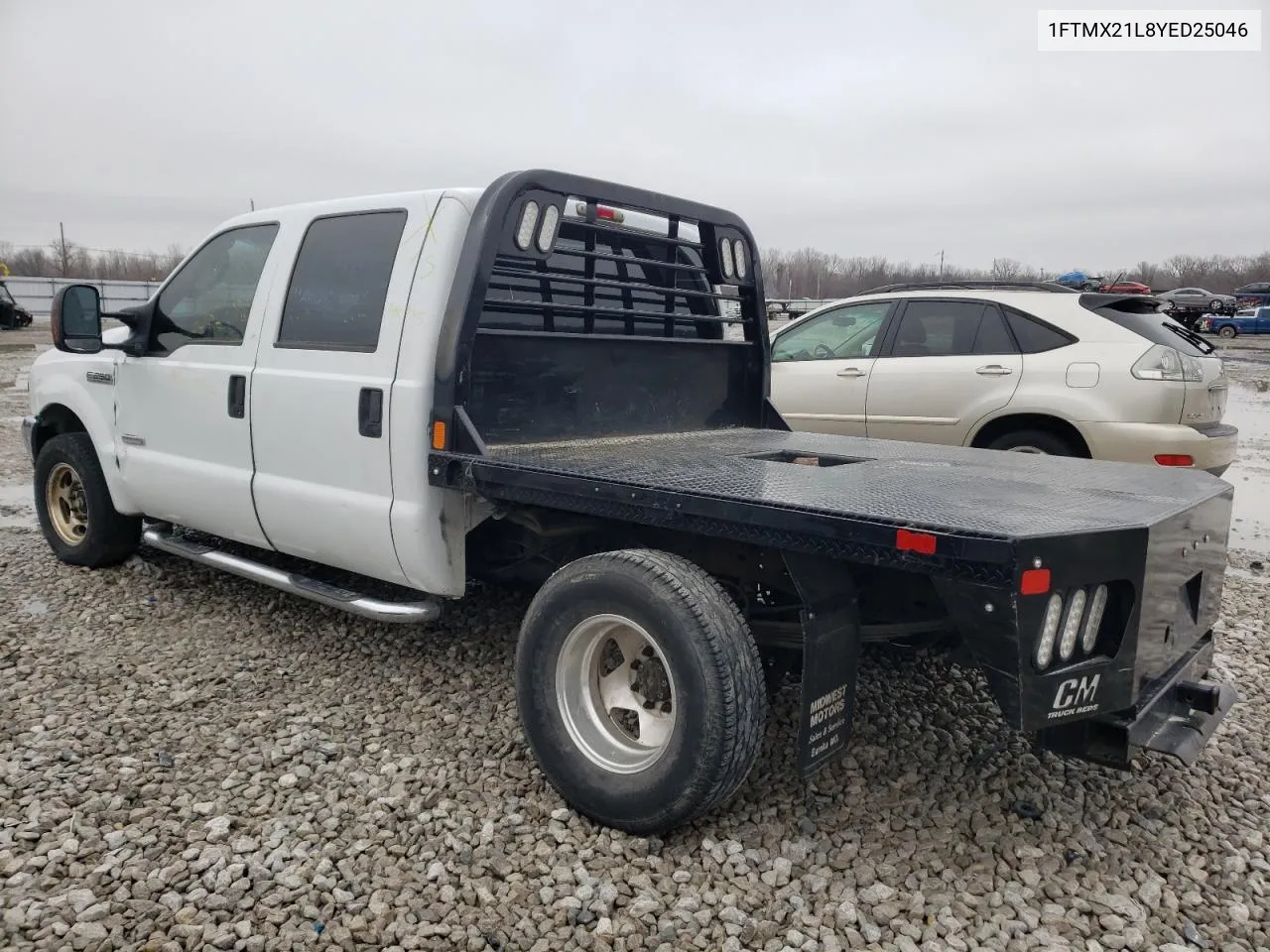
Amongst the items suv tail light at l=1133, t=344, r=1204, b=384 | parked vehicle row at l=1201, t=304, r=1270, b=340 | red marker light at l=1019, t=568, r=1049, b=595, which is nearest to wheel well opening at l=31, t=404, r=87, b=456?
red marker light at l=1019, t=568, r=1049, b=595

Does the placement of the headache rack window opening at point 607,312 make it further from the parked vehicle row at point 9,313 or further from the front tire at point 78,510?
the parked vehicle row at point 9,313

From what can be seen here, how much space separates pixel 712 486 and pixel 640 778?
888mm

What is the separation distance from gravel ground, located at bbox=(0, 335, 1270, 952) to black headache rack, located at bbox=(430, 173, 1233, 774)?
1.34ft

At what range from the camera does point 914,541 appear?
234 centimetres

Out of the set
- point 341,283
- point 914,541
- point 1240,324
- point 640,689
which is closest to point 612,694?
point 640,689

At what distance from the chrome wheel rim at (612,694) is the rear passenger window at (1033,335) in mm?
4611

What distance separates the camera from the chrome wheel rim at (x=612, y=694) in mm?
3010

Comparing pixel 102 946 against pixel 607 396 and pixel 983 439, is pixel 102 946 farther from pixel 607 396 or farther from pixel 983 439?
pixel 983 439

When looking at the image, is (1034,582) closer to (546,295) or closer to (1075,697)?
(1075,697)

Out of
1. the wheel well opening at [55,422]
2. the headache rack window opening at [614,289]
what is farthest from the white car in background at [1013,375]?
the wheel well opening at [55,422]

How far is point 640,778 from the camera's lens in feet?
9.39

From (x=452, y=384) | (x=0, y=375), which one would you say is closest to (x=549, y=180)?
(x=452, y=384)

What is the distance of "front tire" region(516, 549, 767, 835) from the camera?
270cm

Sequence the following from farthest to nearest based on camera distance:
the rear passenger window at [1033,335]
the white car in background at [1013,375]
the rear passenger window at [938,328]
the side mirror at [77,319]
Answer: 1. the rear passenger window at [938,328]
2. the rear passenger window at [1033,335]
3. the white car in background at [1013,375]
4. the side mirror at [77,319]
